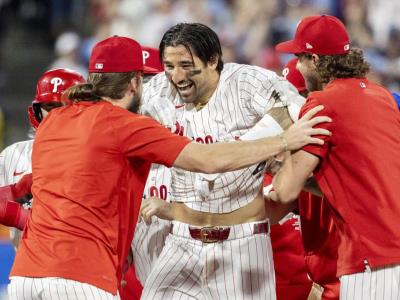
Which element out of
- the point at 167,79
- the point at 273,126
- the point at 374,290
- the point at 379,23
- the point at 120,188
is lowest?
the point at 374,290

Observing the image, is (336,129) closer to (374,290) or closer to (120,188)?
(374,290)

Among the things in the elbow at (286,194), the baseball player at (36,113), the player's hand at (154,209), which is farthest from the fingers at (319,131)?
the baseball player at (36,113)

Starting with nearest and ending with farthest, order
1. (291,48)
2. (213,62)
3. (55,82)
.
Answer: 1. (291,48)
2. (213,62)
3. (55,82)

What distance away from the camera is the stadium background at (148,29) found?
33.5 feet

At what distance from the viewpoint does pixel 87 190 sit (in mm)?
4020

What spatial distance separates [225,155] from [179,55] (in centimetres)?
87

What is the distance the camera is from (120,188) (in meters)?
4.12

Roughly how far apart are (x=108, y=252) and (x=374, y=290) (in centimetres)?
115

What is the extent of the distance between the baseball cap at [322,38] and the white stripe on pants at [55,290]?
1.48 meters

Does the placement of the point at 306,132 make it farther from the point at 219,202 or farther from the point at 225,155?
the point at 219,202

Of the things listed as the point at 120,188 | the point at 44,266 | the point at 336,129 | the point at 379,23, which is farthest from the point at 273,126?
the point at 379,23

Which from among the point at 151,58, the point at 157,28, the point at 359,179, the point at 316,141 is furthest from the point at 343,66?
the point at 157,28

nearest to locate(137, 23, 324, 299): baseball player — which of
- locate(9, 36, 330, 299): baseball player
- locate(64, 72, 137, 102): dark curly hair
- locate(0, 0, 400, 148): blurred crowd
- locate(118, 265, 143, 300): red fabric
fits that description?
locate(64, 72, 137, 102): dark curly hair

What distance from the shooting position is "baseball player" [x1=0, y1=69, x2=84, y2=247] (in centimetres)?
533
